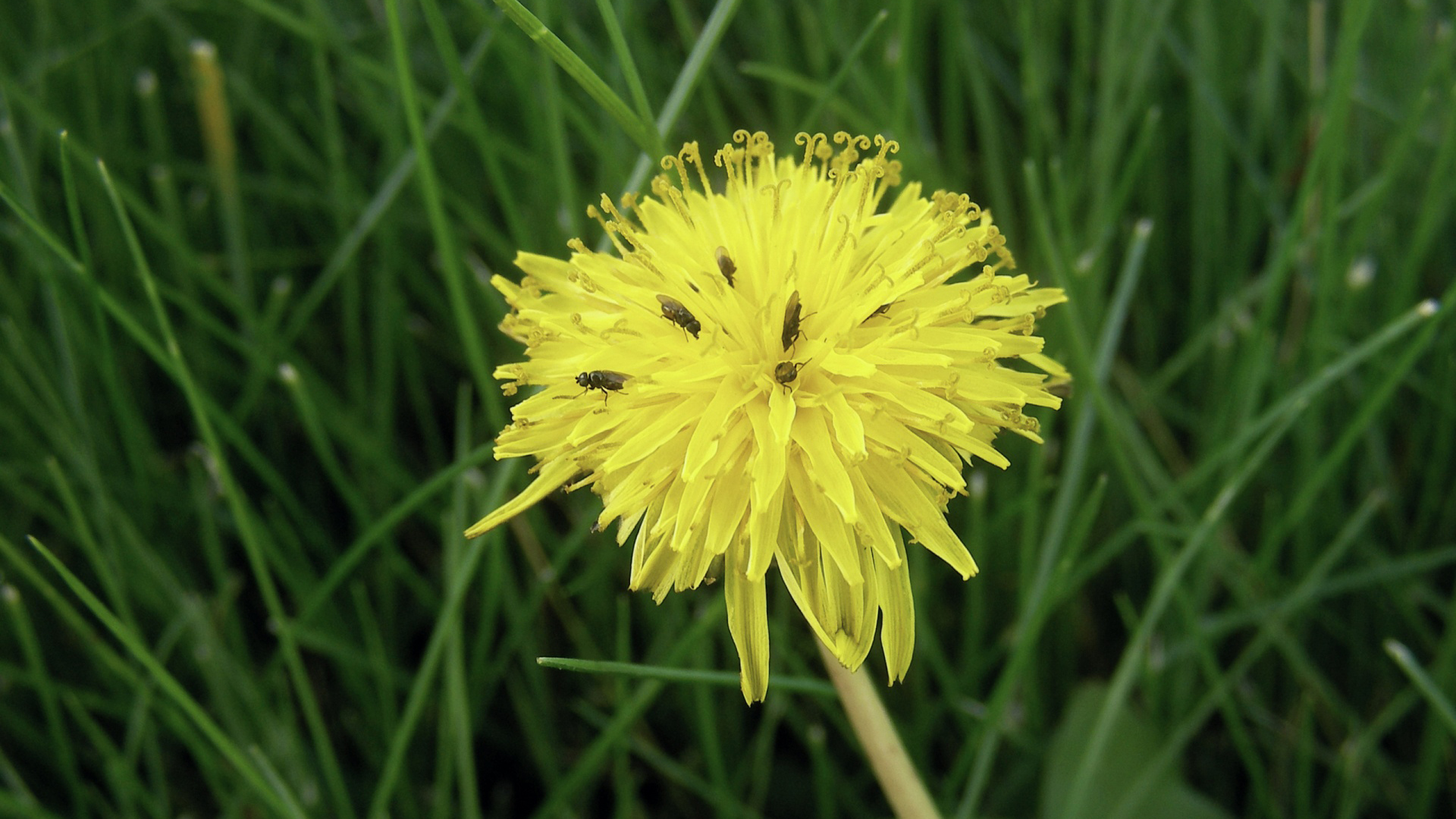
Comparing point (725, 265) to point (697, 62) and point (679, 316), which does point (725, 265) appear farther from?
point (697, 62)

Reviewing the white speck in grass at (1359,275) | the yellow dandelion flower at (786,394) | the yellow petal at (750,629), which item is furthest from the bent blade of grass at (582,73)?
the white speck in grass at (1359,275)

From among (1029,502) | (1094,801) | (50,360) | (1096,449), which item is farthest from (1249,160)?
(50,360)

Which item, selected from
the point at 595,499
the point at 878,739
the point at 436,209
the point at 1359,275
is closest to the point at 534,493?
the point at 878,739

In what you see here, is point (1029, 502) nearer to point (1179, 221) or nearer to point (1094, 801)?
point (1094, 801)

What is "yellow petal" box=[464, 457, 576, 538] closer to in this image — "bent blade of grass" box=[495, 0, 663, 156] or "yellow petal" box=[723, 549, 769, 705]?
"yellow petal" box=[723, 549, 769, 705]

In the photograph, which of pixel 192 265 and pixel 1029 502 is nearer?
pixel 1029 502

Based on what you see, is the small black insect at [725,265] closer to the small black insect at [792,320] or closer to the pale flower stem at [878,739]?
the small black insect at [792,320]
